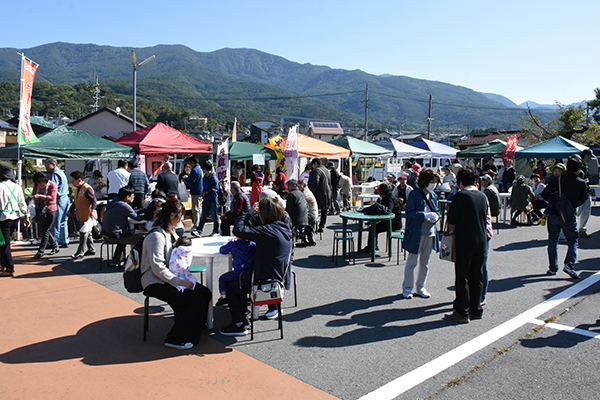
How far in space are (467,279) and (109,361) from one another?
3.77m

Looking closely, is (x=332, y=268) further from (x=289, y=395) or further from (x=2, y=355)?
(x=2, y=355)

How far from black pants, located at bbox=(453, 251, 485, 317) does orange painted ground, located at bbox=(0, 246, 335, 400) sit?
2.18m

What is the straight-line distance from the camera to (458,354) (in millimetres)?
3908

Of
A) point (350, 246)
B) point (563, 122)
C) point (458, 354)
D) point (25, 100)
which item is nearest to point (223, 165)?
point (25, 100)

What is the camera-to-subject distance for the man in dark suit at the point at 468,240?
4.53 metres

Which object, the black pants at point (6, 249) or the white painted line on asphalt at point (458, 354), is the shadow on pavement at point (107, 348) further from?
the black pants at point (6, 249)

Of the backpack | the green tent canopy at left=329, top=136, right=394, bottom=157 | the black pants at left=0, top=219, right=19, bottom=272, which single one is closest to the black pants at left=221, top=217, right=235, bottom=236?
the black pants at left=0, top=219, right=19, bottom=272

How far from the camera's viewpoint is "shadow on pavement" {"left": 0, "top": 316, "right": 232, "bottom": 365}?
147 inches

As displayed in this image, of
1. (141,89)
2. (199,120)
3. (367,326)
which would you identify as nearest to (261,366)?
(367,326)

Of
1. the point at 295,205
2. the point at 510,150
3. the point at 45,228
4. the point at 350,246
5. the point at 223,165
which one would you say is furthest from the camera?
the point at 510,150

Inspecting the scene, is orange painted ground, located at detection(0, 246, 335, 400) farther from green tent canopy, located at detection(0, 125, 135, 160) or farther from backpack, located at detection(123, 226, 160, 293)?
green tent canopy, located at detection(0, 125, 135, 160)

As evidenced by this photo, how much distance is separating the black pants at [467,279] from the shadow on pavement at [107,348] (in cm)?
261

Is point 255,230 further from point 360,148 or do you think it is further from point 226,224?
point 360,148

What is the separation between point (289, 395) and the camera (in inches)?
126
